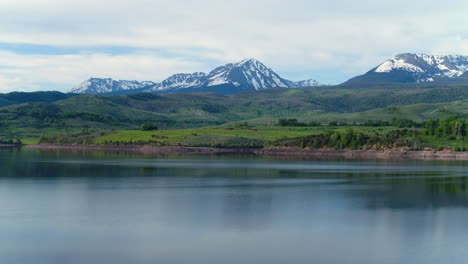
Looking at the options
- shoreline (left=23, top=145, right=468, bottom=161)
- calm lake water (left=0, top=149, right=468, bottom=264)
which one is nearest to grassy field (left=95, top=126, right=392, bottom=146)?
shoreline (left=23, top=145, right=468, bottom=161)

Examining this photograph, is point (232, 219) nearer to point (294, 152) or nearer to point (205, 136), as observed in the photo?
point (294, 152)

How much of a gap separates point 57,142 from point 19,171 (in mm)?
113178

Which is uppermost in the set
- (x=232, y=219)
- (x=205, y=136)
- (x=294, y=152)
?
(x=205, y=136)

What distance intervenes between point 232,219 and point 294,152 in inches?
4390

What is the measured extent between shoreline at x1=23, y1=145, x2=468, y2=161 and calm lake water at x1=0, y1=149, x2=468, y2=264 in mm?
55390

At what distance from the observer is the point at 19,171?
293 ft

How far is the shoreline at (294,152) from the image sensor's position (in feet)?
447

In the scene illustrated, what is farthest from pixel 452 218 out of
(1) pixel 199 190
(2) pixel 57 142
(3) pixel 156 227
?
(2) pixel 57 142

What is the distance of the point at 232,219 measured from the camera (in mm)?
46750

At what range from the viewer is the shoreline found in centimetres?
13616

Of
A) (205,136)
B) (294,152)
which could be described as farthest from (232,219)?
(205,136)

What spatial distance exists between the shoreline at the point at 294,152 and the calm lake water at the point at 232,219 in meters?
55.4

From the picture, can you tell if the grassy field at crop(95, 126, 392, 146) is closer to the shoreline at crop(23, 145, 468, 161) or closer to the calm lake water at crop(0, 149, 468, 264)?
the shoreline at crop(23, 145, 468, 161)

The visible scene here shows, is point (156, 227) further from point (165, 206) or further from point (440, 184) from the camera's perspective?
point (440, 184)
